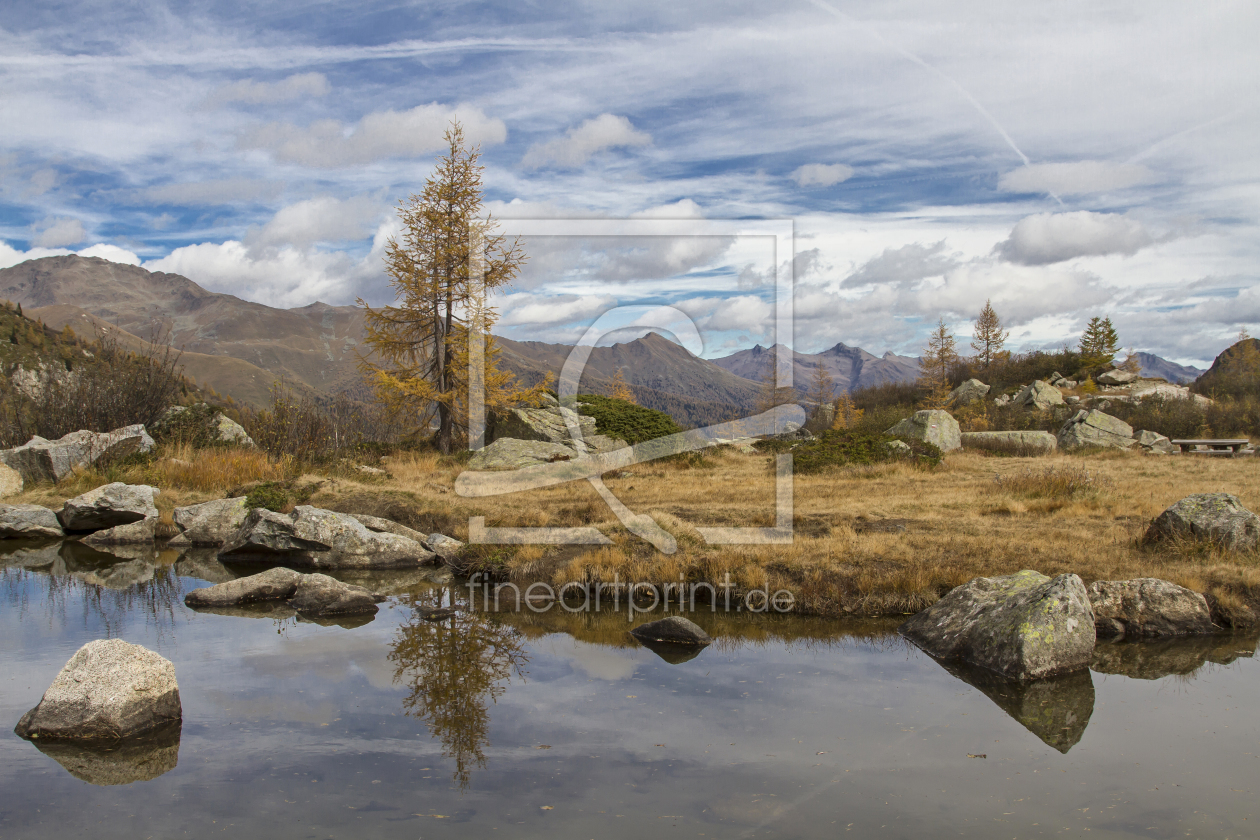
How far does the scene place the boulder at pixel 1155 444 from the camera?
2896cm

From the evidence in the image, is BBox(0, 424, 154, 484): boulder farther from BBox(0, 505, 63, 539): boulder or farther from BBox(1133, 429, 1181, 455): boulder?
BBox(1133, 429, 1181, 455): boulder

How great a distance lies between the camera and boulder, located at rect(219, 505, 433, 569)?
14258 mm

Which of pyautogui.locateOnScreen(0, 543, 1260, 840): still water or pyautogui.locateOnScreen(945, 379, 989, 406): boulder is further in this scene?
pyautogui.locateOnScreen(945, 379, 989, 406): boulder

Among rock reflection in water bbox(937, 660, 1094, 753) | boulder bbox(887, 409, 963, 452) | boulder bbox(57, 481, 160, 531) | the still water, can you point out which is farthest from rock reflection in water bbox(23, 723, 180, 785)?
boulder bbox(887, 409, 963, 452)

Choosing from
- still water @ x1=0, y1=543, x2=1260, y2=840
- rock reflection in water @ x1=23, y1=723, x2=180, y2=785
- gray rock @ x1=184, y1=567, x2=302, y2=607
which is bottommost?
still water @ x1=0, y1=543, x2=1260, y2=840

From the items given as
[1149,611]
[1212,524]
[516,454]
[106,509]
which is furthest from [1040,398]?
[106,509]

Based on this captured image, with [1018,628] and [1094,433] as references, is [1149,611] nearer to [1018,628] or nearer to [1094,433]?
[1018,628]

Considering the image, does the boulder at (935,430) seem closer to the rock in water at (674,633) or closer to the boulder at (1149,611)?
the boulder at (1149,611)

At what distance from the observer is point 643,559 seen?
1236cm

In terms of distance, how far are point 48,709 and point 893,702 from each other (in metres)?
8.01

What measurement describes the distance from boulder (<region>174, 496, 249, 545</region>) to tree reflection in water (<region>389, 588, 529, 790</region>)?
6960 mm

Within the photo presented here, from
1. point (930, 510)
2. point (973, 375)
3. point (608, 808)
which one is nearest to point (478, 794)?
point (608, 808)

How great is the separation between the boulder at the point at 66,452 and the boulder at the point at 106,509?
3274mm

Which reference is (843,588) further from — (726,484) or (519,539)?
(726,484)
